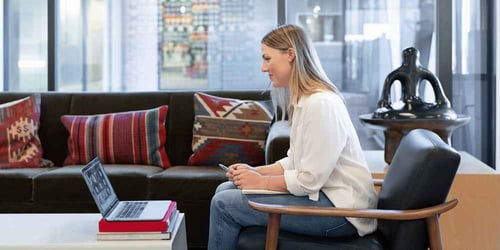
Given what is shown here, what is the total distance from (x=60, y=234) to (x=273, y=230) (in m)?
0.69

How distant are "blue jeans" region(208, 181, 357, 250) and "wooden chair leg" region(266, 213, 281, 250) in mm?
134

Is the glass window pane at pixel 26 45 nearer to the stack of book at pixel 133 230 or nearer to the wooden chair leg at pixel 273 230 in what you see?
the stack of book at pixel 133 230

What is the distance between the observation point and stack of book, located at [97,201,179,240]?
6.57ft

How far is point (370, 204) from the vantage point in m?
2.18

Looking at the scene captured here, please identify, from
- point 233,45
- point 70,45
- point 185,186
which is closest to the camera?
point 185,186

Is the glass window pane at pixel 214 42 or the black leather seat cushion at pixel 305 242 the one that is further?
the glass window pane at pixel 214 42

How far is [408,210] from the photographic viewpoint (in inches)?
75.7

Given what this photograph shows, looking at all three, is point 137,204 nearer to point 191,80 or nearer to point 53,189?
point 53,189

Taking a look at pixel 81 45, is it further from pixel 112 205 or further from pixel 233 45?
pixel 112 205

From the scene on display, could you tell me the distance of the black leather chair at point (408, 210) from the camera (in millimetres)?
1903

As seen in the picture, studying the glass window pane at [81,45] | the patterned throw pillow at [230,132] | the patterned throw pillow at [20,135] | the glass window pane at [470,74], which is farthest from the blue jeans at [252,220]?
the glass window pane at [81,45]

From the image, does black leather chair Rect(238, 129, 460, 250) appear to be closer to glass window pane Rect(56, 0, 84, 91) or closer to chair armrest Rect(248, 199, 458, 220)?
chair armrest Rect(248, 199, 458, 220)

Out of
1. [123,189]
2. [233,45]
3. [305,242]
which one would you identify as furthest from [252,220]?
[233,45]

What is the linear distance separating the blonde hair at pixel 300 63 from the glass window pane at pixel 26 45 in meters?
2.65
